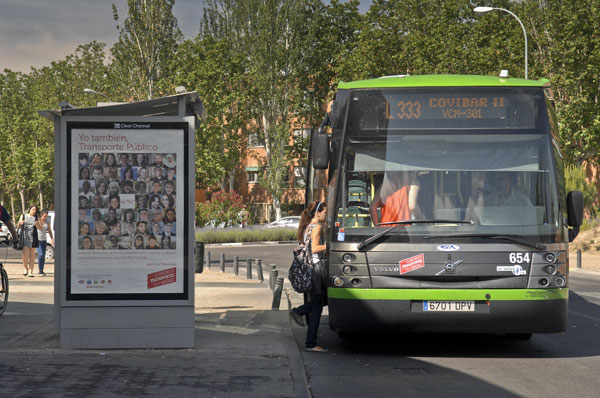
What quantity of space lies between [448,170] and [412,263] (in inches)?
43.2

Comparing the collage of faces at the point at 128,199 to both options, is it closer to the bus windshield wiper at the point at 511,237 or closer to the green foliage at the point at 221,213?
the bus windshield wiper at the point at 511,237

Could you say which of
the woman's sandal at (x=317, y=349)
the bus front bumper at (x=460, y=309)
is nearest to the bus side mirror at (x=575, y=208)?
the bus front bumper at (x=460, y=309)

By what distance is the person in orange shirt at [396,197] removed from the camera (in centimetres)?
941

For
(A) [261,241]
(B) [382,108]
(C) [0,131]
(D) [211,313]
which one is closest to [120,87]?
(A) [261,241]

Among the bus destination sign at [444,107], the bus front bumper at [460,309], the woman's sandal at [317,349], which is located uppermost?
the bus destination sign at [444,107]

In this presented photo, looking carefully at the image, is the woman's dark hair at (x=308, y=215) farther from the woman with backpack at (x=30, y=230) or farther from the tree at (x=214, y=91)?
the tree at (x=214, y=91)

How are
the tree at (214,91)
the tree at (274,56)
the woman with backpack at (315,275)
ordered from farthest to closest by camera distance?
the tree at (274,56) → the tree at (214,91) → the woman with backpack at (315,275)

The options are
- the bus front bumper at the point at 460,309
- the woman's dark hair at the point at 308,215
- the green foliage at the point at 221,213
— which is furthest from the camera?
the green foliage at the point at 221,213

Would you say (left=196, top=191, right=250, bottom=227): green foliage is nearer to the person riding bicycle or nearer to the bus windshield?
the person riding bicycle

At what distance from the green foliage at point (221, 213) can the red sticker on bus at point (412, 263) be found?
130 ft

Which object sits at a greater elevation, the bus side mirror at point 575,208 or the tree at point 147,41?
the tree at point 147,41

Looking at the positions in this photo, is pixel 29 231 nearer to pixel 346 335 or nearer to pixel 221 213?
pixel 346 335

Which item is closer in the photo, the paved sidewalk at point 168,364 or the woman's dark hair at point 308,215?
the paved sidewalk at point 168,364

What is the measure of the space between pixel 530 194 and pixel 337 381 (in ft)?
10.0
